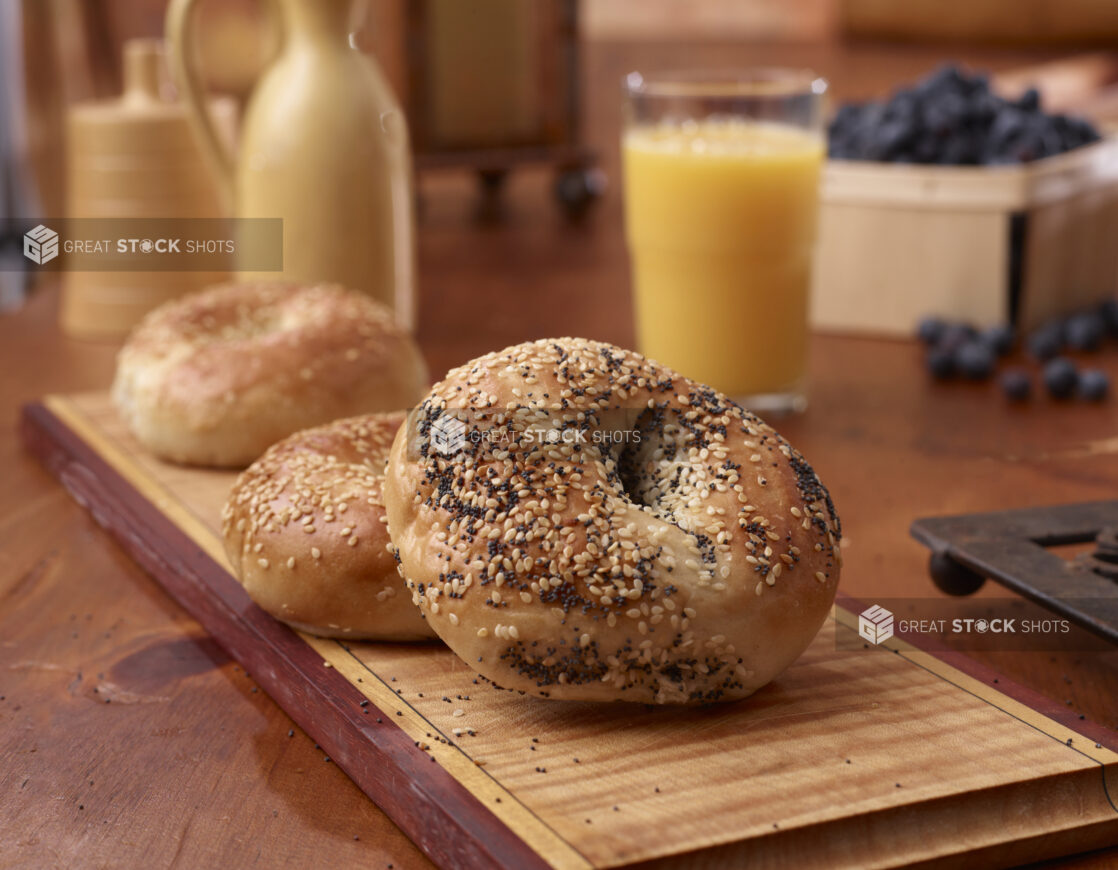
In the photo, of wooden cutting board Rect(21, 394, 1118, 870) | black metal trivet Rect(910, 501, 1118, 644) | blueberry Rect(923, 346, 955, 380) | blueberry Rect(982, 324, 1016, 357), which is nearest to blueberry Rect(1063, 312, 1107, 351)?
blueberry Rect(982, 324, 1016, 357)

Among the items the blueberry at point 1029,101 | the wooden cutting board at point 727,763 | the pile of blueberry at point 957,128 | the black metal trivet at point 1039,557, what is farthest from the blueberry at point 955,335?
the wooden cutting board at point 727,763

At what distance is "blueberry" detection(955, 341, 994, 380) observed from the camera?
161 centimetres

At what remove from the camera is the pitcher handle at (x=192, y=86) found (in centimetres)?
152

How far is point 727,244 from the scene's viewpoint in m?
1.48

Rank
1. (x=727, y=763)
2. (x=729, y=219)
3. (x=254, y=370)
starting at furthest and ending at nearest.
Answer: (x=729, y=219), (x=254, y=370), (x=727, y=763)

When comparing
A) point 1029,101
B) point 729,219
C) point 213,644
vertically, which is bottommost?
point 213,644

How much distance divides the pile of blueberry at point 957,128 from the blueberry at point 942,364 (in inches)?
11.2

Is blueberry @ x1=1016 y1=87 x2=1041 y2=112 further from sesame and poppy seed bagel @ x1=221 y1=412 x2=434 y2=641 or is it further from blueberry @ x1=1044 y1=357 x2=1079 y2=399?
sesame and poppy seed bagel @ x1=221 y1=412 x2=434 y2=641

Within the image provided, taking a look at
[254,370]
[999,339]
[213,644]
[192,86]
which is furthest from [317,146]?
[999,339]

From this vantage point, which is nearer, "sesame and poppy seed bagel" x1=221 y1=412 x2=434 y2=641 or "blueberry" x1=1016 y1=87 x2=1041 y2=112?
"sesame and poppy seed bagel" x1=221 y1=412 x2=434 y2=641

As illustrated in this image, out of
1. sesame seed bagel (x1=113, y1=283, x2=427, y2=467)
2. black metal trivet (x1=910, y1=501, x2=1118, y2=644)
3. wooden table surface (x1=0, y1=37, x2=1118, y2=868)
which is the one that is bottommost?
wooden table surface (x1=0, y1=37, x2=1118, y2=868)

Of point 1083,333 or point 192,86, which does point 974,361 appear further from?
point 192,86

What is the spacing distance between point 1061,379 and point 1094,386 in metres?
0.04

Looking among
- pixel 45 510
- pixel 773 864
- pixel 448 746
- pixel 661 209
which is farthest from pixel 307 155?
pixel 773 864
